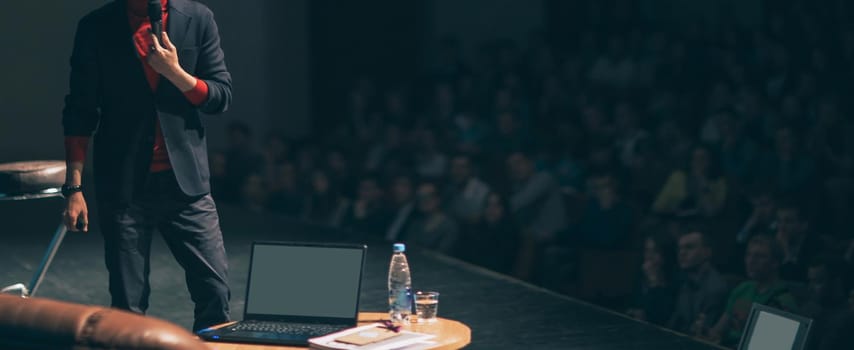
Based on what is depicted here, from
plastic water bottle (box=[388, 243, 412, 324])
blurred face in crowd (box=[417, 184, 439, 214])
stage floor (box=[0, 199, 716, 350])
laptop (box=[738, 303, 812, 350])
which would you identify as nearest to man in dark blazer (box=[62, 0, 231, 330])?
plastic water bottle (box=[388, 243, 412, 324])

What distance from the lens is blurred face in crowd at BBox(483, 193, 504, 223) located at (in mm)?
5875

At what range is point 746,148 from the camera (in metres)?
6.64

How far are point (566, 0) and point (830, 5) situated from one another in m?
2.43

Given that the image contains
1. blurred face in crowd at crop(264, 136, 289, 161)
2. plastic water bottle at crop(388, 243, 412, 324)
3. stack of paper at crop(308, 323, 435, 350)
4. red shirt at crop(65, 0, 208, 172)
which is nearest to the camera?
stack of paper at crop(308, 323, 435, 350)

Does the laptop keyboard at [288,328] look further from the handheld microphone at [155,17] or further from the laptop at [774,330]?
the laptop at [774,330]

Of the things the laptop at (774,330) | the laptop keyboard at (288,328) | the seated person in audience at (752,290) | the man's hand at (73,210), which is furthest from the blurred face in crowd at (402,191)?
the laptop keyboard at (288,328)

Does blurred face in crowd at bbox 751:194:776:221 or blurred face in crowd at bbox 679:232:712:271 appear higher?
blurred face in crowd at bbox 751:194:776:221

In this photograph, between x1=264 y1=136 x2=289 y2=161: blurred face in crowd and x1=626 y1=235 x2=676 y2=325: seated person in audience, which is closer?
x1=626 y1=235 x2=676 y2=325: seated person in audience

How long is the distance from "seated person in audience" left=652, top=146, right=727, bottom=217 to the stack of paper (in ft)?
11.4

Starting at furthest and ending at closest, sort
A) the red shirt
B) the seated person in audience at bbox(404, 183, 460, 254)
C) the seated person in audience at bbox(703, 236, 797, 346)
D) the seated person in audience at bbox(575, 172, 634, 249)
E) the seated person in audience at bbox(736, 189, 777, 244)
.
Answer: the seated person in audience at bbox(404, 183, 460, 254)
the seated person in audience at bbox(575, 172, 634, 249)
the seated person in audience at bbox(736, 189, 777, 244)
the seated person in audience at bbox(703, 236, 797, 346)
the red shirt

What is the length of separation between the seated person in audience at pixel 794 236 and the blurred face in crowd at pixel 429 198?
1.83m

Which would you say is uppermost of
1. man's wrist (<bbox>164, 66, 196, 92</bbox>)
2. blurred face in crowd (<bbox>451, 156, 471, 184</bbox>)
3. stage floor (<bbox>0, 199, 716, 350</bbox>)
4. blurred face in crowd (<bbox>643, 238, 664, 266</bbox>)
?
man's wrist (<bbox>164, 66, 196, 92</bbox>)

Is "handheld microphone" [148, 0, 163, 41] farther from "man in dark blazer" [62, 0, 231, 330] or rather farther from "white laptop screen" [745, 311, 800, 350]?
"white laptop screen" [745, 311, 800, 350]

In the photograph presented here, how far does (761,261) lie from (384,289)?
4.29 feet
